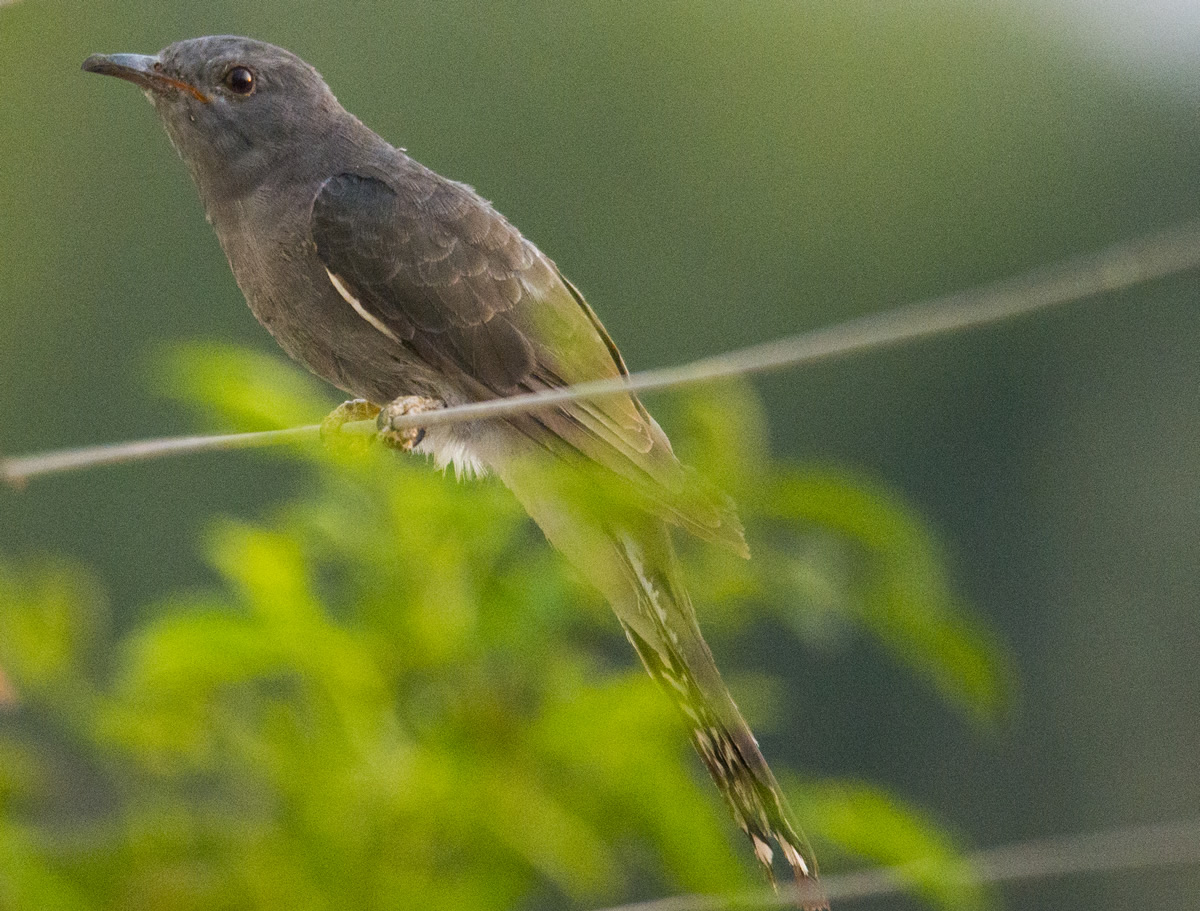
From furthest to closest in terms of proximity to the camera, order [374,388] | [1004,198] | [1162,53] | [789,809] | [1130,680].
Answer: [1004,198], [1130,680], [1162,53], [374,388], [789,809]

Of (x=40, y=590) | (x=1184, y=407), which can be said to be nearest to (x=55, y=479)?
(x=40, y=590)

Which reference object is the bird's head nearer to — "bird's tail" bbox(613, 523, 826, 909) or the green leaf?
"bird's tail" bbox(613, 523, 826, 909)

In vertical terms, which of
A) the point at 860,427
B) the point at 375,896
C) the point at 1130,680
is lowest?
the point at 1130,680

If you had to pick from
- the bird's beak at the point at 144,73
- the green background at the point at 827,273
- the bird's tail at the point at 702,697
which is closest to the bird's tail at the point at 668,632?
the bird's tail at the point at 702,697

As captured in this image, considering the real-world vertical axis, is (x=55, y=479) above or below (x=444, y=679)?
below

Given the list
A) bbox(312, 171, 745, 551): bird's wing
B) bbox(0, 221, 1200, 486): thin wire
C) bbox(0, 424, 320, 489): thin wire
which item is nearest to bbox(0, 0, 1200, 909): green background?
bbox(312, 171, 745, 551): bird's wing

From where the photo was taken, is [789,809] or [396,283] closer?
[789,809]

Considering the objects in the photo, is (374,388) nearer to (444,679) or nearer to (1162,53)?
(444,679)
